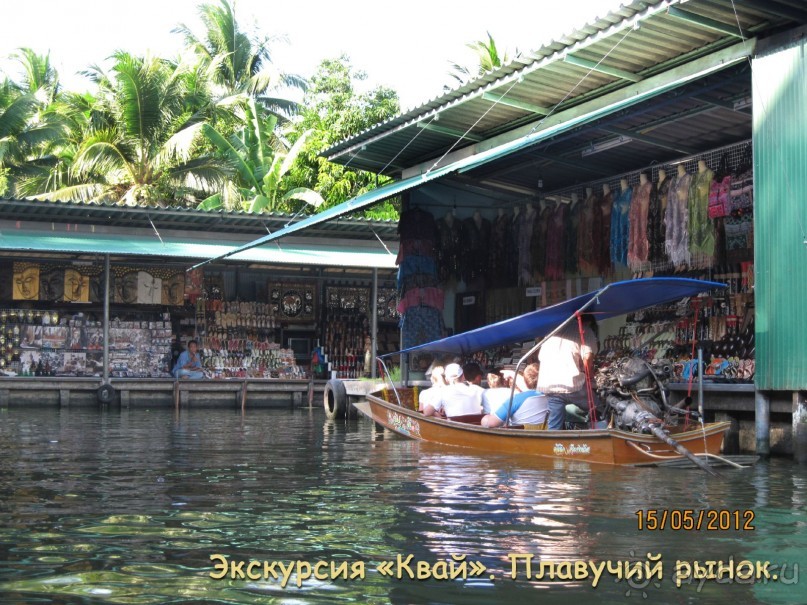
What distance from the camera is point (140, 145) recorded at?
30.8 meters

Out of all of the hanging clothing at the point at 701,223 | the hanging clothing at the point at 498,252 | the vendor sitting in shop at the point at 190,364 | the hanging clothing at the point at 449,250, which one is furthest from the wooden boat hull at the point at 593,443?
the vendor sitting in shop at the point at 190,364

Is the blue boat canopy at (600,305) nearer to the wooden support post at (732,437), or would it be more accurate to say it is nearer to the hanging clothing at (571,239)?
the wooden support post at (732,437)

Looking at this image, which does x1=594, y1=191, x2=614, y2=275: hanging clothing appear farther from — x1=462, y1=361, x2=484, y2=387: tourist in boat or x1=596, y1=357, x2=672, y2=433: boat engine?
x1=596, y1=357, x2=672, y2=433: boat engine

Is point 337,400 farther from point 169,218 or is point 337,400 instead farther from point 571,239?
point 571,239

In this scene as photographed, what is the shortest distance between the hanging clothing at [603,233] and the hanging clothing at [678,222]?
4.71ft

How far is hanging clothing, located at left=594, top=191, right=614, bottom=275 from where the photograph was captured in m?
16.2

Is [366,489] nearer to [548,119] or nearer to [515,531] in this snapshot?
[515,531]

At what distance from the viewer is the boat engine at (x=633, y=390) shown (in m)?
11.4

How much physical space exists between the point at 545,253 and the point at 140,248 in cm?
925

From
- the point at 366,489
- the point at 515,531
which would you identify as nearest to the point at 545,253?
the point at 366,489

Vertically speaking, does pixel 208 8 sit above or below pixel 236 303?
above

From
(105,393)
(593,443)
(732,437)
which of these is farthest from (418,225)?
(593,443)

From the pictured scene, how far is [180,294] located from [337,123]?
29.5ft

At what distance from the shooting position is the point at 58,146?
35.6 metres
